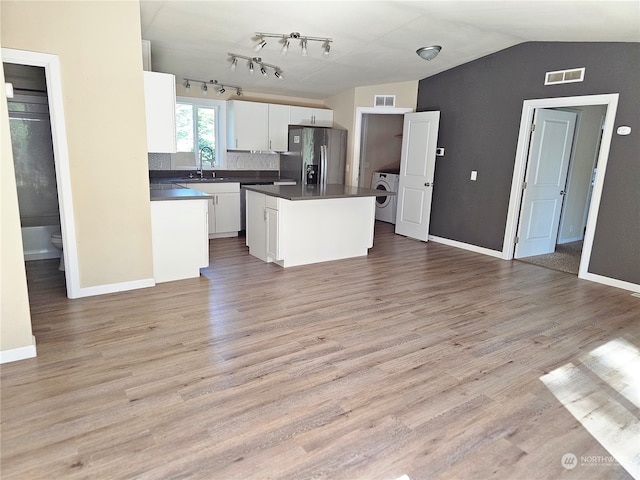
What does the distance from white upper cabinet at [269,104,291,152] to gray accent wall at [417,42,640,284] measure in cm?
216

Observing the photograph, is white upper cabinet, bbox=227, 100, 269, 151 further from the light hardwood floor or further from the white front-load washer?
the light hardwood floor

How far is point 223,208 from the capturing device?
577 cm

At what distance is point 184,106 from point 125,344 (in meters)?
4.37

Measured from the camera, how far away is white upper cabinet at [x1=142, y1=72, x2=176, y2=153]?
11.6 ft

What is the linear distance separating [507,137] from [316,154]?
2.78 meters

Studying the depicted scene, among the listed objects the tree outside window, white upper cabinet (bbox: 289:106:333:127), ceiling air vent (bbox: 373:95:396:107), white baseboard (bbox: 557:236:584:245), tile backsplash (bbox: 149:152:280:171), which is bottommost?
white baseboard (bbox: 557:236:584:245)

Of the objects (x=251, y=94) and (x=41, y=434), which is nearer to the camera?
(x=41, y=434)

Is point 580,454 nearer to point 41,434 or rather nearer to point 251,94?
point 41,434

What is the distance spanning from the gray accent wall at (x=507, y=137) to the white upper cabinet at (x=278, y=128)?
2.16 metres

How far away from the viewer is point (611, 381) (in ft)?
8.04

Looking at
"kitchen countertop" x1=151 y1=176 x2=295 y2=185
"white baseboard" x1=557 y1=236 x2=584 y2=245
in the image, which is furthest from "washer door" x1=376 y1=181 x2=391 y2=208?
"white baseboard" x1=557 y1=236 x2=584 y2=245

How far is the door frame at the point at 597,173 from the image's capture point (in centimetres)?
418

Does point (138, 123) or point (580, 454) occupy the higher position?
point (138, 123)

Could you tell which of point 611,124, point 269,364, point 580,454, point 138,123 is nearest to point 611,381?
point 580,454
